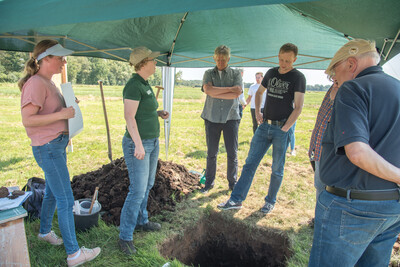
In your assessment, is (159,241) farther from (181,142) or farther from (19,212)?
(181,142)

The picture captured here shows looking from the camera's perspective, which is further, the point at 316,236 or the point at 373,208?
the point at 316,236

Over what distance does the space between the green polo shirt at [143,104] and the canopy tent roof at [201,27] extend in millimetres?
538

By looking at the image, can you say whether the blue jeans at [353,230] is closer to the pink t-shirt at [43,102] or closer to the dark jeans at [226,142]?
the pink t-shirt at [43,102]

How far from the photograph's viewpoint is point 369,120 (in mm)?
1198

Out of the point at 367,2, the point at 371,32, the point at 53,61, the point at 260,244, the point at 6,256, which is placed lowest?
the point at 260,244

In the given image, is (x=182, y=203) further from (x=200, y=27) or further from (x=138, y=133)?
(x=200, y=27)

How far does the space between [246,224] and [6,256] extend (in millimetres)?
2357

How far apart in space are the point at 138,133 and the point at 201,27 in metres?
2.67

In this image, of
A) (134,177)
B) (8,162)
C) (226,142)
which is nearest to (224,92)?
(226,142)

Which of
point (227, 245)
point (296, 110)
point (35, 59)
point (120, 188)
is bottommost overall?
point (227, 245)

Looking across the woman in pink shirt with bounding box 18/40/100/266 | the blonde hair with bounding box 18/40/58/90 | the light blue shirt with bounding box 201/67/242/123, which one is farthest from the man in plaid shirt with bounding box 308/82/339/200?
the blonde hair with bounding box 18/40/58/90

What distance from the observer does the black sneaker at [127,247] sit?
2.52 metres

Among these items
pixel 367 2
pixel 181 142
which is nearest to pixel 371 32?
pixel 367 2

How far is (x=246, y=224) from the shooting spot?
3217mm
